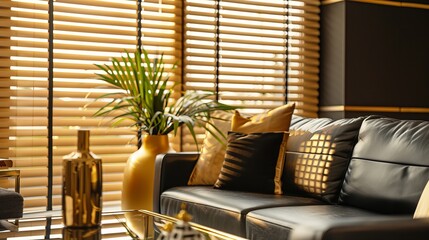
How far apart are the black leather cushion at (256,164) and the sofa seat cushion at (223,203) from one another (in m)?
0.06

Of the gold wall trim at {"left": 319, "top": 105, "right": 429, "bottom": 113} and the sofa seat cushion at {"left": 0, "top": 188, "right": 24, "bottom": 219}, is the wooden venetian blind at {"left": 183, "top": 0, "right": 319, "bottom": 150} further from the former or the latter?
the sofa seat cushion at {"left": 0, "top": 188, "right": 24, "bottom": 219}

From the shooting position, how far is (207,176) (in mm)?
3736

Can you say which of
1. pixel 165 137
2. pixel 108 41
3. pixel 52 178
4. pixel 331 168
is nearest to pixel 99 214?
pixel 331 168

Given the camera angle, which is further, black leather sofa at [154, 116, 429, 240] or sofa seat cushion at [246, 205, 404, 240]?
black leather sofa at [154, 116, 429, 240]

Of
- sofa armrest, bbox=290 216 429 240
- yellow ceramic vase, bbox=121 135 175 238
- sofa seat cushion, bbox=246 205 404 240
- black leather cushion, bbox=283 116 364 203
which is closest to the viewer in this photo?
sofa armrest, bbox=290 216 429 240

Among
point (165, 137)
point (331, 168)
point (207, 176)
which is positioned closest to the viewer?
point (331, 168)

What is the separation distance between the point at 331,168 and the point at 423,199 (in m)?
1.01

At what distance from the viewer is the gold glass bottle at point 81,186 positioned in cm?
222

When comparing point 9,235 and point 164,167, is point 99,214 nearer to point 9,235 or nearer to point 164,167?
point 9,235

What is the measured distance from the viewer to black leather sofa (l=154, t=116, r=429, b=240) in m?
2.71

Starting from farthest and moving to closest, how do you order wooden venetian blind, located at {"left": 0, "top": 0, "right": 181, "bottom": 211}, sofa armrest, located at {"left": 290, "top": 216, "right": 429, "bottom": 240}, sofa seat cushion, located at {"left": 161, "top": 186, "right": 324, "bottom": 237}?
1. wooden venetian blind, located at {"left": 0, "top": 0, "right": 181, "bottom": 211}
2. sofa seat cushion, located at {"left": 161, "top": 186, "right": 324, "bottom": 237}
3. sofa armrest, located at {"left": 290, "top": 216, "right": 429, "bottom": 240}

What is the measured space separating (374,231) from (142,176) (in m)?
2.60

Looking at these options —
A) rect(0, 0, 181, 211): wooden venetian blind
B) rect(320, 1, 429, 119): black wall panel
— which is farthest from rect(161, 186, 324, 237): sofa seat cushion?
rect(320, 1, 429, 119): black wall panel

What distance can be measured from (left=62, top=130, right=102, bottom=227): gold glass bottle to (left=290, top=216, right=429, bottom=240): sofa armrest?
2.84ft
